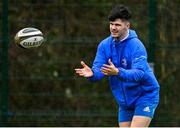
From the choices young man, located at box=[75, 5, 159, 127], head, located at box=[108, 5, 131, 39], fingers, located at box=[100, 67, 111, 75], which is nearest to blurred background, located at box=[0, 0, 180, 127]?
young man, located at box=[75, 5, 159, 127]

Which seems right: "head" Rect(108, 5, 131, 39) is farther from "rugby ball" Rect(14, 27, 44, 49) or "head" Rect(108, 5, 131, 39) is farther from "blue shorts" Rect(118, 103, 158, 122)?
"rugby ball" Rect(14, 27, 44, 49)

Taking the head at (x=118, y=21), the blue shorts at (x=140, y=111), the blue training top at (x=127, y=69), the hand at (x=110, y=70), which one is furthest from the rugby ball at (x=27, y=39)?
the hand at (x=110, y=70)

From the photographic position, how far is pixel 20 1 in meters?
10.8

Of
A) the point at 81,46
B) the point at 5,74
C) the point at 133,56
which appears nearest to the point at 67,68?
the point at 81,46

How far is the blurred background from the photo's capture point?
10570mm

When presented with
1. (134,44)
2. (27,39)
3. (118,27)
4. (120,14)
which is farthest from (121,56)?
(27,39)

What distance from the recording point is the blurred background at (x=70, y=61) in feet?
34.7

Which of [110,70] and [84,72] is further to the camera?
[84,72]

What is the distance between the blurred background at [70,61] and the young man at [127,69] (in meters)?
3.29

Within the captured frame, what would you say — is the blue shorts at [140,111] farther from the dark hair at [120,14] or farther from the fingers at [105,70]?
the dark hair at [120,14]

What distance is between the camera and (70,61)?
10.8 metres

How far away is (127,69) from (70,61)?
12.4ft

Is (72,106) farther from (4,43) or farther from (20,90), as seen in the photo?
(4,43)

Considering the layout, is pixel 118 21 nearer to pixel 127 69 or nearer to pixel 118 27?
pixel 118 27
